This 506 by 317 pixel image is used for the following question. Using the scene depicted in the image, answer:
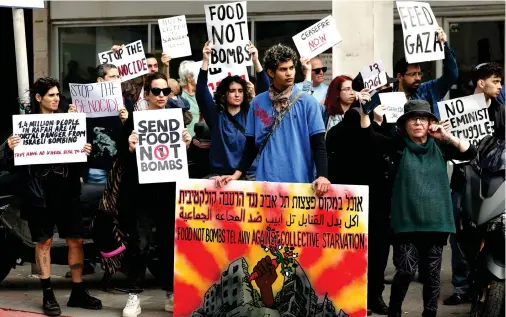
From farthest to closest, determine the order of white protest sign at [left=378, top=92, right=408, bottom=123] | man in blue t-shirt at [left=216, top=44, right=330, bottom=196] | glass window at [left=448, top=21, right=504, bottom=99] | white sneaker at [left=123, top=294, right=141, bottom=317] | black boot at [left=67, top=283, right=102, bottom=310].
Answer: glass window at [left=448, top=21, right=504, bottom=99] → black boot at [left=67, top=283, right=102, bottom=310] → white protest sign at [left=378, top=92, right=408, bottom=123] → white sneaker at [left=123, top=294, right=141, bottom=317] → man in blue t-shirt at [left=216, top=44, right=330, bottom=196]

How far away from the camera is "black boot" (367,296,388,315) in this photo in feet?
28.9

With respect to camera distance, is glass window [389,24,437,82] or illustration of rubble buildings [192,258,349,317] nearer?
illustration of rubble buildings [192,258,349,317]

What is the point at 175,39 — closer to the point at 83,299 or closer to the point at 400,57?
the point at 83,299

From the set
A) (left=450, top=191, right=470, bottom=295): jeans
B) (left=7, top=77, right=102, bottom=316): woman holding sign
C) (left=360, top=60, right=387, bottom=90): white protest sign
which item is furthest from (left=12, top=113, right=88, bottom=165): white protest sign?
(left=450, top=191, right=470, bottom=295): jeans

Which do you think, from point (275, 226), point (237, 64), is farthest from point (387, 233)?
point (237, 64)

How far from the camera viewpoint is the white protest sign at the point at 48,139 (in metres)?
8.84

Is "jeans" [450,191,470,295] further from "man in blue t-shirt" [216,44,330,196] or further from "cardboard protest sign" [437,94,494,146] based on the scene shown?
"man in blue t-shirt" [216,44,330,196]

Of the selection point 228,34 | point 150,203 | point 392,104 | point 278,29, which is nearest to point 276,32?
point 278,29

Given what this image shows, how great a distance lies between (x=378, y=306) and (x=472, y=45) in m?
6.46

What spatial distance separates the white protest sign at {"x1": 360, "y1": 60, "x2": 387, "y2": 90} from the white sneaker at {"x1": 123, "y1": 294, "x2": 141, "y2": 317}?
8.71ft

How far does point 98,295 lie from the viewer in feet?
32.3

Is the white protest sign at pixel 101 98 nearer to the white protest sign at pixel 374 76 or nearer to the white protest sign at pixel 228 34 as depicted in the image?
the white protest sign at pixel 228 34

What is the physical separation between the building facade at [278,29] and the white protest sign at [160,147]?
3.63 meters

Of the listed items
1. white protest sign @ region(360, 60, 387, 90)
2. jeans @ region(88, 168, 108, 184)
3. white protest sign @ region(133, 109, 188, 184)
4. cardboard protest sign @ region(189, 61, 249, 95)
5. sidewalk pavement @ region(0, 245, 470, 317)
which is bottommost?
sidewalk pavement @ region(0, 245, 470, 317)
